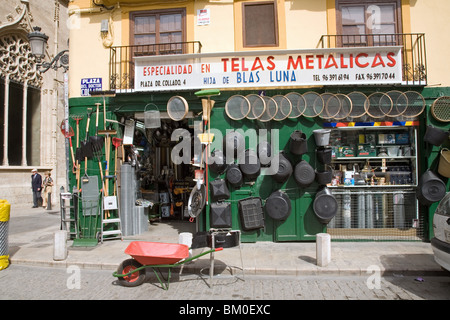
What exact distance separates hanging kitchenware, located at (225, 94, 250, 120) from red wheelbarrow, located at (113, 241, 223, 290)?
12.6 ft

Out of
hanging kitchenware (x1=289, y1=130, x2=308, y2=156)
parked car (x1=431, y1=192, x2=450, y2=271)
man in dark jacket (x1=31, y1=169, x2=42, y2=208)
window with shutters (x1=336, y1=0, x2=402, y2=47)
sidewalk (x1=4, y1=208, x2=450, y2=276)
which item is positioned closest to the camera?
parked car (x1=431, y1=192, x2=450, y2=271)

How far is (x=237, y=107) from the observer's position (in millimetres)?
8422

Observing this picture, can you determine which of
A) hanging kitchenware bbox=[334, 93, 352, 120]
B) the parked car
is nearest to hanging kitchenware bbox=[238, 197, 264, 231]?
hanging kitchenware bbox=[334, 93, 352, 120]

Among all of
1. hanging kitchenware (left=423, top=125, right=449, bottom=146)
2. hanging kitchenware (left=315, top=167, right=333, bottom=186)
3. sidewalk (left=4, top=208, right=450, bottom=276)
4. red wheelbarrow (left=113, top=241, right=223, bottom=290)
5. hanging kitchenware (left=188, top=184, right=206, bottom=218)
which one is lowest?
sidewalk (left=4, top=208, right=450, bottom=276)

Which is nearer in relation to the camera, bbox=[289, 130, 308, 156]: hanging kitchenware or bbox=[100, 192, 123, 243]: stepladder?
bbox=[289, 130, 308, 156]: hanging kitchenware

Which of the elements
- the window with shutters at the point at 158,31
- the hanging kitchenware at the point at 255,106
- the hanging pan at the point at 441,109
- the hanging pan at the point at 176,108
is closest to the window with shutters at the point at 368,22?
the hanging pan at the point at 441,109

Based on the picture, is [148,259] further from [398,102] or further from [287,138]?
[398,102]

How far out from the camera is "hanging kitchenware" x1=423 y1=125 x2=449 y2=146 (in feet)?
26.2

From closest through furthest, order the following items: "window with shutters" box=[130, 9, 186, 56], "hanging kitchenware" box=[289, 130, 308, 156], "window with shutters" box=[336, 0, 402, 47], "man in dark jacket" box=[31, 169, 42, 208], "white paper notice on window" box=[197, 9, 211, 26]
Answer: "hanging kitchenware" box=[289, 130, 308, 156], "window with shutters" box=[336, 0, 402, 47], "white paper notice on window" box=[197, 9, 211, 26], "window with shutters" box=[130, 9, 186, 56], "man in dark jacket" box=[31, 169, 42, 208]

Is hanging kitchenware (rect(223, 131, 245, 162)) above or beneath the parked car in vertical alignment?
above

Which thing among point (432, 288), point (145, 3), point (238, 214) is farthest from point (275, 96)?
point (432, 288)

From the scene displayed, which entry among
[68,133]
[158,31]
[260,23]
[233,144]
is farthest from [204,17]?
[68,133]

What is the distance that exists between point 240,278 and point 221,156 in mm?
2998

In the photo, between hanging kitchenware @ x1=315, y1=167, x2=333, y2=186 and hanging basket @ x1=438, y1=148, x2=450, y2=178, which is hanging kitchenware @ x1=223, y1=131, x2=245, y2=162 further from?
hanging basket @ x1=438, y1=148, x2=450, y2=178
